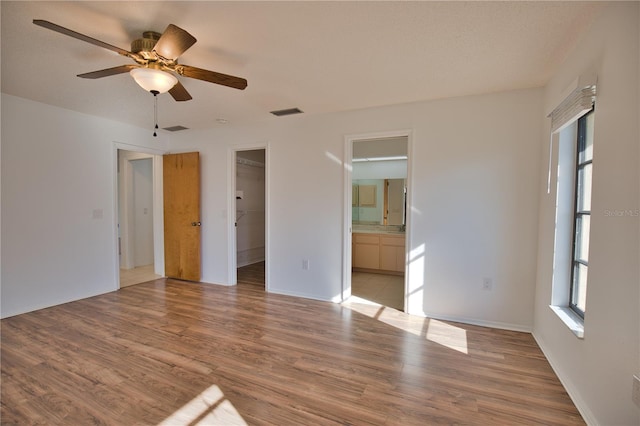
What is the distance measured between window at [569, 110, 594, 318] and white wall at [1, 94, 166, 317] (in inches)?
207

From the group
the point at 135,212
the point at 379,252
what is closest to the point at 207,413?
the point at 379,252

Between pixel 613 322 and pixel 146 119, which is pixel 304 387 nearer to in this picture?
pixel 613 322

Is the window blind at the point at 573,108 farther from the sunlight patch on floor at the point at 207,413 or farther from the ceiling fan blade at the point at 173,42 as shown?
the sunlight patch on floor at the point at 207,413

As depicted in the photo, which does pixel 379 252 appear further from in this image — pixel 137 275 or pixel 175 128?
pixel 137 275

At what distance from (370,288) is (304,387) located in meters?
2.52

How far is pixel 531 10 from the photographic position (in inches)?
66.7

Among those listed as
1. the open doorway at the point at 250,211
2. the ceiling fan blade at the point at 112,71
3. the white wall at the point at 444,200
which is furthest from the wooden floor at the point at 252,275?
the ceiling fan blade at the point at 112,71


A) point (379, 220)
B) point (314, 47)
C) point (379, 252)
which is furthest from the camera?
point (379, 220)

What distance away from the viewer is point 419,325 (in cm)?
305

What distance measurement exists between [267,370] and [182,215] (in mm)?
3256

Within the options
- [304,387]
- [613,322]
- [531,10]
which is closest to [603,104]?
[531,10]

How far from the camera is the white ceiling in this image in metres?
1.72

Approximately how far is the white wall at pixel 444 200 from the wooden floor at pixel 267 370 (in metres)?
0.38

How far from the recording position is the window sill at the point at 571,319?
187cm
